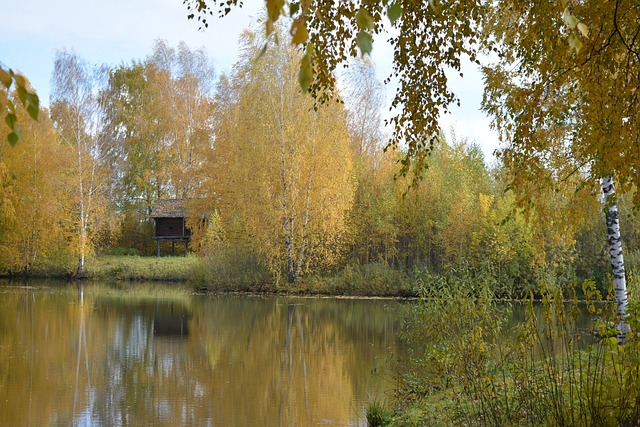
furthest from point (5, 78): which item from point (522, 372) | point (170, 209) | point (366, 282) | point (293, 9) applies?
point (170, 209)

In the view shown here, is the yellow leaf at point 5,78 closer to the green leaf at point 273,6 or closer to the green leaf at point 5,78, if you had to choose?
the green leaf at point 5,78

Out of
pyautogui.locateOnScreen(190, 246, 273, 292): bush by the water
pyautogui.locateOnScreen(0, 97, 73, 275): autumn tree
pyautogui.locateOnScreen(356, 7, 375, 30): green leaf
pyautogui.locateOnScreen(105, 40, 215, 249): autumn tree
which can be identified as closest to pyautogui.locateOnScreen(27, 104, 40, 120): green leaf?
pyautogui.locateOnScreen(356, 7, 375, 30): green leaf

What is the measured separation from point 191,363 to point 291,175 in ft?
49.0

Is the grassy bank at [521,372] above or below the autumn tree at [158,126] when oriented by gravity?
below

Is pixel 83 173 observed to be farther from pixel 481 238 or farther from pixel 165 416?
pixel 165 416

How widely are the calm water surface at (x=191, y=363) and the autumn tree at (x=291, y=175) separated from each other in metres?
5.38

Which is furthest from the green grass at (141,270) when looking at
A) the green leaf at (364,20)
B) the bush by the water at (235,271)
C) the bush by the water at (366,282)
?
the green leaf at (364,20)

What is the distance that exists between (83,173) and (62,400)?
2696 centimetres

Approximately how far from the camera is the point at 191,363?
12016mm

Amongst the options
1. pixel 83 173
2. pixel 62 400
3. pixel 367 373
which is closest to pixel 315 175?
pixel 83 173

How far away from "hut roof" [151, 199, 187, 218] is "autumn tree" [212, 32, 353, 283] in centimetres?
1189

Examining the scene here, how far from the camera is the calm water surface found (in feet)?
28.3

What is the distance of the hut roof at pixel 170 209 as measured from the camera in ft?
126

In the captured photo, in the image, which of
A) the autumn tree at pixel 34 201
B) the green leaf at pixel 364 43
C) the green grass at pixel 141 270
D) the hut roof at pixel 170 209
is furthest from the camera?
the hut roof at pixel 170 209
